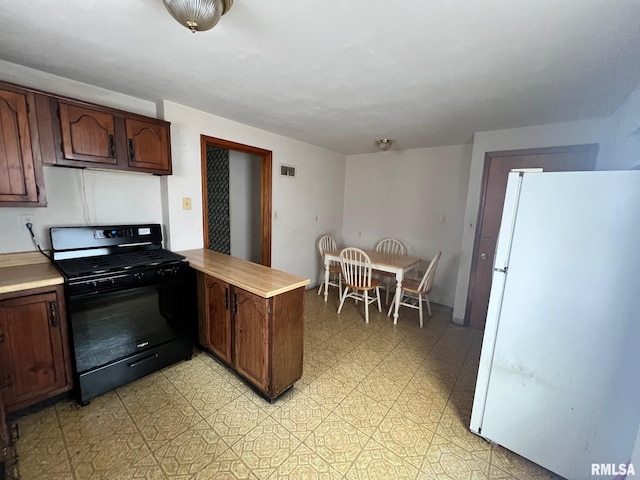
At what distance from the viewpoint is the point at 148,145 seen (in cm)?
214

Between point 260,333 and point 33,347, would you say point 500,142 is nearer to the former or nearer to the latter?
point 260,333

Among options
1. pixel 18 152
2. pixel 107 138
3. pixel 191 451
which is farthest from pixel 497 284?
pixel 18 152

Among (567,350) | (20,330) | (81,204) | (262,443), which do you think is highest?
(81,204)

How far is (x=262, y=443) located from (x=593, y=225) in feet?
6.86

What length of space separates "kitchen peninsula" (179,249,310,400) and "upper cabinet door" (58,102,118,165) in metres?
1.04

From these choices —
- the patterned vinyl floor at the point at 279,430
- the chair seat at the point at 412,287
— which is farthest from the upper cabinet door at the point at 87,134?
the chair seat at the point at 412,287

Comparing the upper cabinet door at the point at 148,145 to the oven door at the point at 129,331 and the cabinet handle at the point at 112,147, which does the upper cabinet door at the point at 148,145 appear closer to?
the cabinet handle at the point at 112,147

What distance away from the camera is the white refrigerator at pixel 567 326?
3.86 ft

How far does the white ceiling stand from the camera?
1163 mm

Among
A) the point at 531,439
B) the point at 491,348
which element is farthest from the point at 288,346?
the point at 531,439

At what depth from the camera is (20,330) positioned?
1.54 metres

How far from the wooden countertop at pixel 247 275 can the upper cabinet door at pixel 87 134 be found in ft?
3.30

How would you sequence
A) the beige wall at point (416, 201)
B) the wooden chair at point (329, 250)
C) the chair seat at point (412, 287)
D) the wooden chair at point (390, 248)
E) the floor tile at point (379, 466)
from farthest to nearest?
the wooden chair at point (390, 248) < the wooden chair at point (329, 250) < the beige wall at point (416, 201) < the chair seat at point (412, 287) < the floor tile at point (379, 466)

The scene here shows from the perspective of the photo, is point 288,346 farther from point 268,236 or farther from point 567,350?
point 268,236
